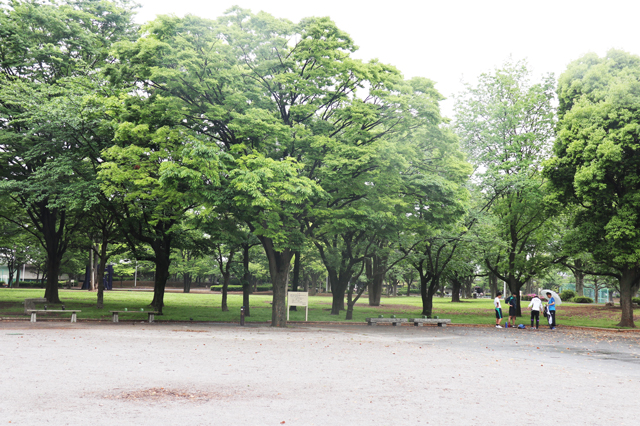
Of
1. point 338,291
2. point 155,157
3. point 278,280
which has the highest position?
point 155,157

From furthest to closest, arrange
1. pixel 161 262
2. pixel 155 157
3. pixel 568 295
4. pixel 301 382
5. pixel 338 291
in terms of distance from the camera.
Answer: pixel 568 295
pixel 338 291
pixel 161 262
pixel 155 157
pixel 301 382

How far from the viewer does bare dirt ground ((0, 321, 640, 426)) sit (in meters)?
6.41

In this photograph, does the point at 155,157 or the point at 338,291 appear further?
the point at 338,291

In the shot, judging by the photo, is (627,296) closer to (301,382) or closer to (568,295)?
(301,382)

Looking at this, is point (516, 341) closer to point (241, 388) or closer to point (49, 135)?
point (241, 388)

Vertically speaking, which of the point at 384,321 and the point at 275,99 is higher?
the point at 275,99

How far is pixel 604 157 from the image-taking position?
22.4 metres

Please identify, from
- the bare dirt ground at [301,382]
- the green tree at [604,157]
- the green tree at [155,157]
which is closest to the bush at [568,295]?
the green tree at [604,157]

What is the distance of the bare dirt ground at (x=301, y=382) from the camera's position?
21.0ft

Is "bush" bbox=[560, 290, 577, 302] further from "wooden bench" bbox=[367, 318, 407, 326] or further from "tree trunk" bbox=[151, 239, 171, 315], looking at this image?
"tree trunk" bbox=[151, 239, 171, 315]

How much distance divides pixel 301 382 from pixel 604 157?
20.0m

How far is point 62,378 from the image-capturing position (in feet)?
27.4

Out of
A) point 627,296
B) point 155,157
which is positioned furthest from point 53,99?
point 627,296

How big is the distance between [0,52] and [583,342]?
93.2 feet
